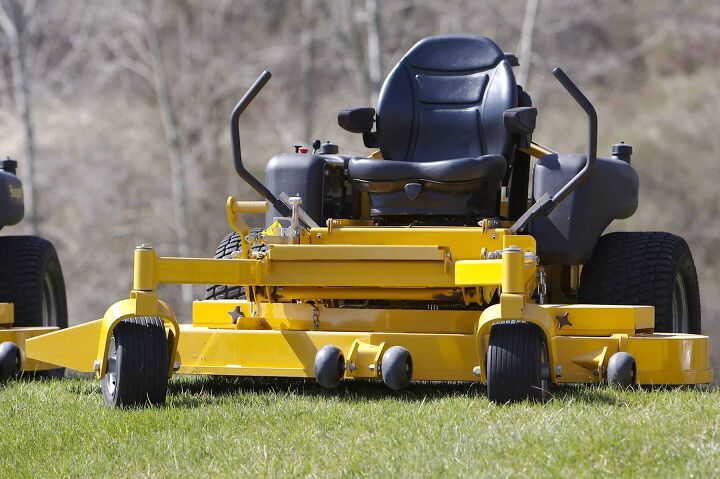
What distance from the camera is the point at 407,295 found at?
6.42 metres

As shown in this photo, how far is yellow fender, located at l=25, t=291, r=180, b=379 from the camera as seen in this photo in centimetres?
563

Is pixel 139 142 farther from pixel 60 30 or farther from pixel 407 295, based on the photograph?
pixel 407 295

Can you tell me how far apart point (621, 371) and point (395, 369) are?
981 mm

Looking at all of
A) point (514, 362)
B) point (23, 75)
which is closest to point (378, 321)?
point (514, 362)

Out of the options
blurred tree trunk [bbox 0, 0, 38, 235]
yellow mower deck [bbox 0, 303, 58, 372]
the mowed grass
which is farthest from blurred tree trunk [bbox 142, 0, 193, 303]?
the mowed grass

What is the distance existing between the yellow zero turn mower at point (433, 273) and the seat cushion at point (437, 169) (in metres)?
0.01

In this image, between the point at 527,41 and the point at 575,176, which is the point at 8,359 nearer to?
the point at 575,176

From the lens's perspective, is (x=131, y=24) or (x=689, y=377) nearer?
(x=689, y=377)

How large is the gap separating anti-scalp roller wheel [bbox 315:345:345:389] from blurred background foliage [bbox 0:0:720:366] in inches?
599

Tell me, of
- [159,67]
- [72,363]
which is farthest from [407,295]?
[159,67]

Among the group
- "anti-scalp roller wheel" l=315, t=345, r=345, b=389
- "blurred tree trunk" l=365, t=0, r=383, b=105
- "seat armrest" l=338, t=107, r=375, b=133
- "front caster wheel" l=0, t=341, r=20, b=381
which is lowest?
"front caster wheel" l=0, t=341, r=20, b=381

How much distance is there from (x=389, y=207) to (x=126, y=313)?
73.3 inches

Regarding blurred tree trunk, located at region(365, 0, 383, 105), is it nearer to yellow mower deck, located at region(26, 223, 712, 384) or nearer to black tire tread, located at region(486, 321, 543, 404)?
yellow mower deck, located at region(26, 223, 712, 384)

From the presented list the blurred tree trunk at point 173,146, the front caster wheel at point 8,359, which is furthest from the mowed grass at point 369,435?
the blurred tree trunk at point 173,146
